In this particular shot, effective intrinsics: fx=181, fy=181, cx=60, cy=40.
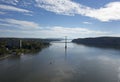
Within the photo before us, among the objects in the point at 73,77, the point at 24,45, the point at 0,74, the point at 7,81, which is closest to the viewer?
the point at 7,81

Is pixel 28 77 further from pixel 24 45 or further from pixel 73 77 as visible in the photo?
pixel 24 45

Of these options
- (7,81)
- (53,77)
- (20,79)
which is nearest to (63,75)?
(53,77)

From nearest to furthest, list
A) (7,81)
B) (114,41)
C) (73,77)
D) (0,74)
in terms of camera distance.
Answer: (7,81) → (73,77) → (0,74) → (114,41)

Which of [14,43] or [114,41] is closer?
[14,43]

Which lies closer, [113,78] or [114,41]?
[113,78]

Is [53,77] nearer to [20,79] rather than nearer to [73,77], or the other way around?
[73,77]

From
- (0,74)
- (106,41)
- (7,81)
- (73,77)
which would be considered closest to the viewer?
(7,81)

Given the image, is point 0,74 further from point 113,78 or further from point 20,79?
point 113,78

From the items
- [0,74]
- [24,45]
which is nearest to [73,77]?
[0,74]
